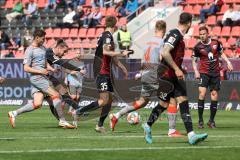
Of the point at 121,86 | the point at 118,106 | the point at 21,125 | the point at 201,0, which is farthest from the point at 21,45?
the point at 21,125

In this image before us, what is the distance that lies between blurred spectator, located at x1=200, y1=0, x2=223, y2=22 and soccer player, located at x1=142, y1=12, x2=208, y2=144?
850 inches

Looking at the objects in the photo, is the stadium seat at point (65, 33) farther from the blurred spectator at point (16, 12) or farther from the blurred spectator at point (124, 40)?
the blurred spectator at point (124, 40)

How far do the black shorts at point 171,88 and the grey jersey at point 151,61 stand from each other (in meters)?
3.17

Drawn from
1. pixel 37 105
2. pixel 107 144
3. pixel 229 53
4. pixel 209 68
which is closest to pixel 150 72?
pixel 209 68

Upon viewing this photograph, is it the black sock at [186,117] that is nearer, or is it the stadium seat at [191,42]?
the black sock at [186,117]

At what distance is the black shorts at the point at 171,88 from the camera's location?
14406 mm

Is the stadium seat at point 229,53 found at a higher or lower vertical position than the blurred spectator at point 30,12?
lower

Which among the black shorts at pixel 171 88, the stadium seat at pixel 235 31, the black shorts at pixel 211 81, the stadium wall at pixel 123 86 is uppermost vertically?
the stadium seat at pixel 235 31

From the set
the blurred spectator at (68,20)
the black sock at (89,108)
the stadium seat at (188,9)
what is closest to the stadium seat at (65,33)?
the blurred spectator at (68,20)

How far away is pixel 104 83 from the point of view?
1730 centimetres

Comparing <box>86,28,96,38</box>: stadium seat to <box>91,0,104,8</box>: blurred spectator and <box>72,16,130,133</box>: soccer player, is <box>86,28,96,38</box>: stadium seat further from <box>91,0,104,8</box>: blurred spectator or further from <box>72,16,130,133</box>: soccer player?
<box>72,16,130,133</box>: soccer player

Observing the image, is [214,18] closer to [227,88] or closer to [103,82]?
[227,88]

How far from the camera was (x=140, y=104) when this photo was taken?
58.6ft

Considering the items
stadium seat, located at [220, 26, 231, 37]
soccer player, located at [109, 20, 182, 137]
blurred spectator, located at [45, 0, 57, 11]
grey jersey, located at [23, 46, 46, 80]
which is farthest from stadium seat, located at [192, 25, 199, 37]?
grey jersey, located at [23, 46, 46, 80]
